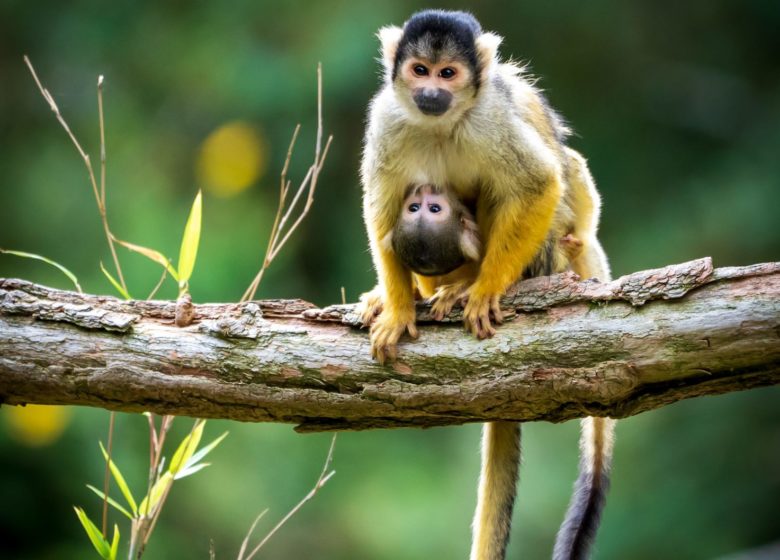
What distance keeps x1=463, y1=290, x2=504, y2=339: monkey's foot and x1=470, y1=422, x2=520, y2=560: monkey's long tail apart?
28.7 inches

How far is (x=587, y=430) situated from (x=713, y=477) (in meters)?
4.29

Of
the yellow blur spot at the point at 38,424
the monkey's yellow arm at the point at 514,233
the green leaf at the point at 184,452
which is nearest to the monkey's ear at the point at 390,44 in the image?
the monkey's yellow arm at the point at 514,233

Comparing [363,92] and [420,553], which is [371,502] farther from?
[363,92]

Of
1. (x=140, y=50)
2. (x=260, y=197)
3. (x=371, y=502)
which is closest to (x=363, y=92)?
(x=260, y=197)

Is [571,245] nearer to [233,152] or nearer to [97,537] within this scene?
[97,537]

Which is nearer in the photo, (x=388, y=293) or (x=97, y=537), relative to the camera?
(x=97, y=537)

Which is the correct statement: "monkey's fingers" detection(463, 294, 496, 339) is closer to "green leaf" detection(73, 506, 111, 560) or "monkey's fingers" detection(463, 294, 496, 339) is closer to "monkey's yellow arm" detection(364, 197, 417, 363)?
"monkey's yellow arm" detection(364, 197, 417, 363)

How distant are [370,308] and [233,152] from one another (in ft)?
17.5

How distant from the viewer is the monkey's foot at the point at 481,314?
12.5 feet

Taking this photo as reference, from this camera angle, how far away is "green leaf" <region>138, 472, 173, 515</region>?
3939mm

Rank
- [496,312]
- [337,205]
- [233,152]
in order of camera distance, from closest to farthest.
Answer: [496,312]
[233,152]
[337,205]

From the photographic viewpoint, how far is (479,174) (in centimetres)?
440

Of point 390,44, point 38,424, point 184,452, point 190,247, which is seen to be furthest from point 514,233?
point 38,424

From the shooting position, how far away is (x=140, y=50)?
948 centimetres
